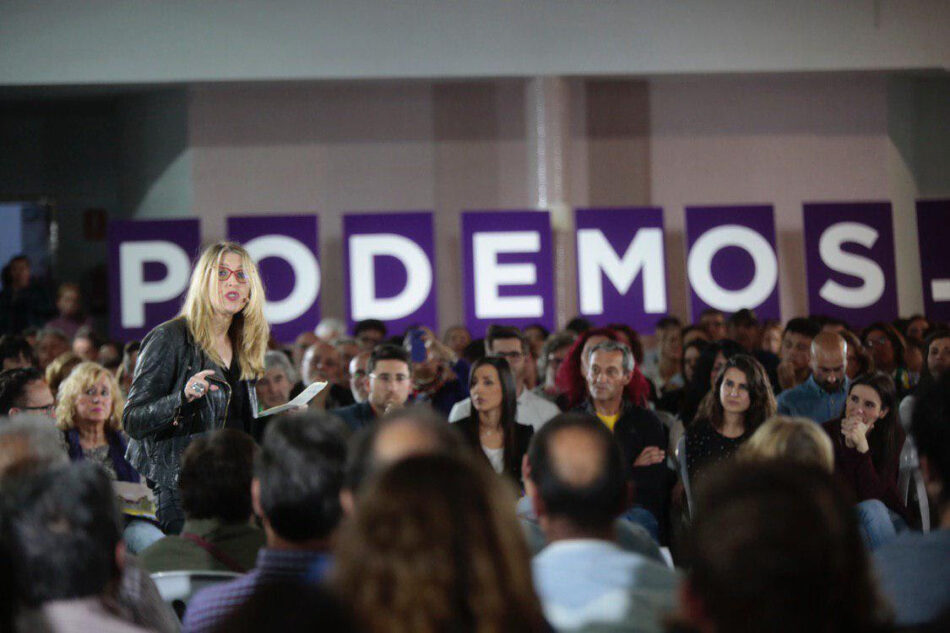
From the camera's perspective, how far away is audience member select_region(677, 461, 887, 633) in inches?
57.5

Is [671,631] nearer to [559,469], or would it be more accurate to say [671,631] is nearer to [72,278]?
[559,469]

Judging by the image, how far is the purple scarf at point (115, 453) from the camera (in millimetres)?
4621

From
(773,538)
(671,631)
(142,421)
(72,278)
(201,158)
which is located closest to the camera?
(773,538)

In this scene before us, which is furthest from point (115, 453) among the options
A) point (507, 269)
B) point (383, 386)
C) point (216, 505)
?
point (507, 269)

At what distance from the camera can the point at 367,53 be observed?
33.1ft

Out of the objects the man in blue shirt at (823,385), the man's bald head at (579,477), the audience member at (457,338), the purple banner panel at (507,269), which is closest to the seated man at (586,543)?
the man's bald head at (579,477)

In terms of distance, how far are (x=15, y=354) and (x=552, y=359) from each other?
293 cm

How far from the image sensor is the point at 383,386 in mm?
5031

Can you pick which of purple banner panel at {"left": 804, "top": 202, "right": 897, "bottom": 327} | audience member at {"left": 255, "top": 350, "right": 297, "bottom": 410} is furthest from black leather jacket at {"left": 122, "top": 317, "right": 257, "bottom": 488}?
purple banner panel at {"left": 804, "top": 202, "right": 897, "bottom": 327}

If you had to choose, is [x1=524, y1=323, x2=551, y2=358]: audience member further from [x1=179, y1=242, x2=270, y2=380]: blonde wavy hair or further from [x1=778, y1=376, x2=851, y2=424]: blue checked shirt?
[x1=179, y1=242, x2=270, y2=380]: blonde wavy hair

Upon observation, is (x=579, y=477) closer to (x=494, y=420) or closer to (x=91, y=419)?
(x=494, y=420)

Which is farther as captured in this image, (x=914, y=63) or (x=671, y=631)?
(x=914, y=63)

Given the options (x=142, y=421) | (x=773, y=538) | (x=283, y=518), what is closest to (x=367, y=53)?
(x=142, y=421)

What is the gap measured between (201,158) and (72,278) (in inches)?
100
